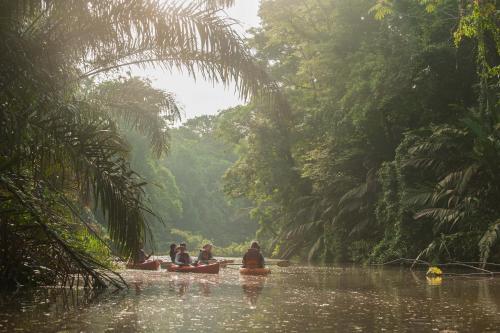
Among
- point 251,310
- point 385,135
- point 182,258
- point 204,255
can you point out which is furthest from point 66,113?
point 385,135

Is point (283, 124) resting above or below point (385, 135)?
below

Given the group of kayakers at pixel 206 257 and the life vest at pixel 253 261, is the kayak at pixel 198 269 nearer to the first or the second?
the group of kayakers at pixel 206 257

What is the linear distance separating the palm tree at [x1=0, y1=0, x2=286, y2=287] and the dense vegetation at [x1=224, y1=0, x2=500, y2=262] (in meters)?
2.31

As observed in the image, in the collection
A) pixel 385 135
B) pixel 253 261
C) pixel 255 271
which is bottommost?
pixel 255 271

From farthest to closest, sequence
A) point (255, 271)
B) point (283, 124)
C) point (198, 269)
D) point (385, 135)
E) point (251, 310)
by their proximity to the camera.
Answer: point (385, 135), point (283, 124), point (198, 269), point (255, 271), point (251, 310)

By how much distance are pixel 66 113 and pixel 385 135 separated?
59.9 feet

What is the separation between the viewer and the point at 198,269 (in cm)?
1792

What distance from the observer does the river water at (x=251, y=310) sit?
6.48 metres

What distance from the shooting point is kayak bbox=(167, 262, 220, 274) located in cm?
1761

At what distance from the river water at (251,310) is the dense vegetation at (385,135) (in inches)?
136

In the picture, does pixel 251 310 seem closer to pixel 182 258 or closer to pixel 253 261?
pixel 253 261

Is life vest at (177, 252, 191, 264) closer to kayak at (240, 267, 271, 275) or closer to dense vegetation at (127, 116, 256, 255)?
kayak at (240, 267, 271, 275)

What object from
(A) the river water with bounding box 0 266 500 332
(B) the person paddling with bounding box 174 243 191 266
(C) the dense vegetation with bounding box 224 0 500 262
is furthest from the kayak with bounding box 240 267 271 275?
(A) the river water with bounding box 0 266 500 332

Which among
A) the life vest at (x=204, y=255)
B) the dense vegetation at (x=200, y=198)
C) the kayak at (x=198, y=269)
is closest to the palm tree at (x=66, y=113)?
the kayak at (x=198, y=269)
